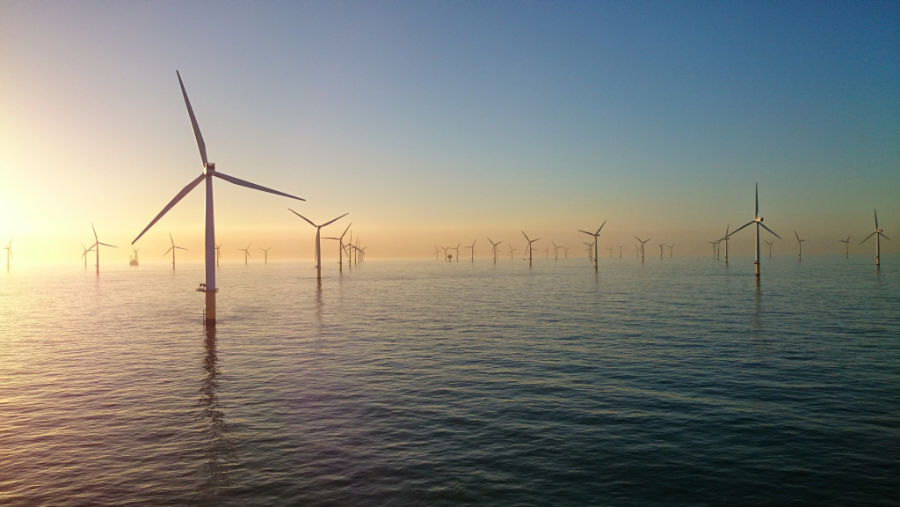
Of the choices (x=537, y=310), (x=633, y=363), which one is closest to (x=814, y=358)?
(x=633, y=363)

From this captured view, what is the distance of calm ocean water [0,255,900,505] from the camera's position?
58.1 ft

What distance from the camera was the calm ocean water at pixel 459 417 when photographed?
1772 centimetres

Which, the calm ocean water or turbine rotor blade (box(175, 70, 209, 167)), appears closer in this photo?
the calm ocean water

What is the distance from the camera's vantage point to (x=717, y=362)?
125 feet

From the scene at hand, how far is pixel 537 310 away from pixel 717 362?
134 feet

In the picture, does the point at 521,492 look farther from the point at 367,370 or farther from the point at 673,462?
the point at 367,370

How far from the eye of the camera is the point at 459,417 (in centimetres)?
2538

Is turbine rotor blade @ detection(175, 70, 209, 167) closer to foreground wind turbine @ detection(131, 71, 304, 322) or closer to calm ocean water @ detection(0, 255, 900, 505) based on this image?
foreground wind turbine @ detection(131, 71, 304, 322)

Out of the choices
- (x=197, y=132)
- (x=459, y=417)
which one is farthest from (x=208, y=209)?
(x=459, y=417)

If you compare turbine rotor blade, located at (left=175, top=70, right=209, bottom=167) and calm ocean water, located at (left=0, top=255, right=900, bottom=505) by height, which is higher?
turbine rotor blade, located at (left=175, top=70, right=209, bottom=167)

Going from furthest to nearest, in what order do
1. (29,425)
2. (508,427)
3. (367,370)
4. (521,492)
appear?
(367,370), (29,425), (508,427), (521,492)

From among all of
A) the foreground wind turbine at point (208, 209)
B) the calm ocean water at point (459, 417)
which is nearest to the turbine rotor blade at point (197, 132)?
the foreground wind turbine at point (208, 209)

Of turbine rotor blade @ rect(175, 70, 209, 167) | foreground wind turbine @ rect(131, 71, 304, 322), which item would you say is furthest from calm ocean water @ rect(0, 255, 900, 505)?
turbine rotor blade @ rect(175, 70, 209, 167)

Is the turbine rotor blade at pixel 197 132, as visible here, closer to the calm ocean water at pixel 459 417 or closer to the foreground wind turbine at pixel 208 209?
the foreground wind turbine at pixel 208 209
